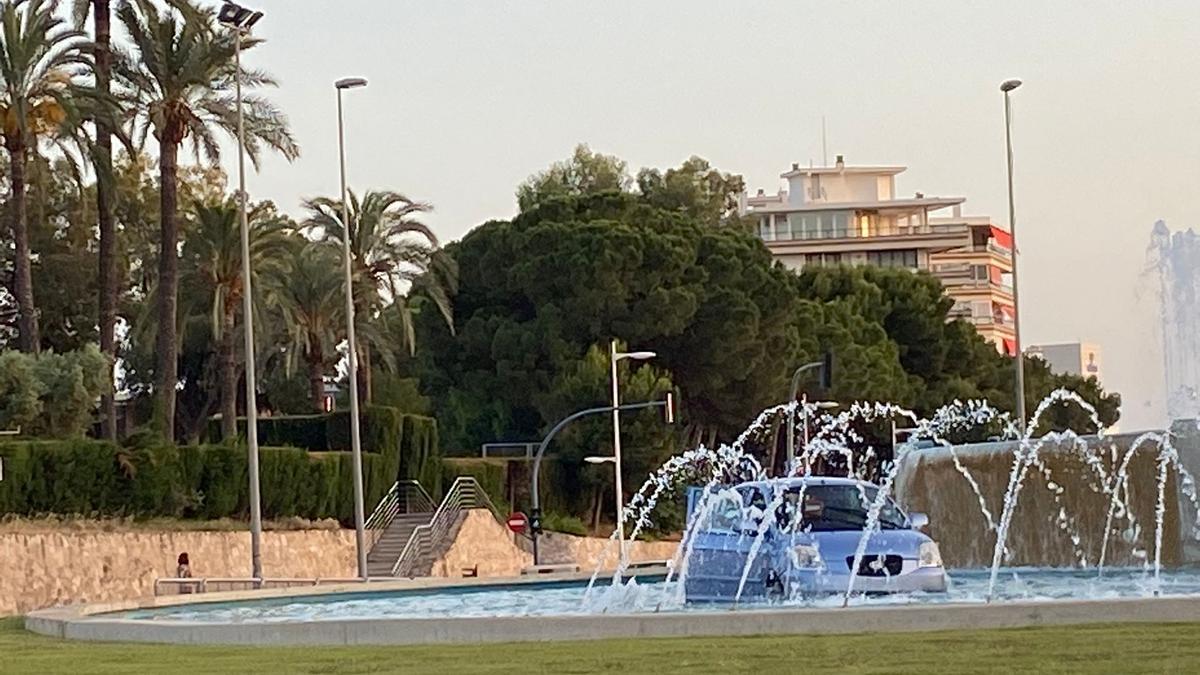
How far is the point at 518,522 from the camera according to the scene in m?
61.5

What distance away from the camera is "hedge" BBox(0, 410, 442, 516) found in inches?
1783

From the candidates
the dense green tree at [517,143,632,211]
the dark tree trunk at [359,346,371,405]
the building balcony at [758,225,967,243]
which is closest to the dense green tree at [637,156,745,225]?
the dense green tree at [517,143,632,211]

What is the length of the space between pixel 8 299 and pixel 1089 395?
55747mm

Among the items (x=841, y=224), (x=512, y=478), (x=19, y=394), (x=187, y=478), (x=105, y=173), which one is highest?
(x=841, y=224)

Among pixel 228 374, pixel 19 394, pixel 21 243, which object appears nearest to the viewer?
pixel 19 394

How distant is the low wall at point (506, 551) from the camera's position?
2335 inches

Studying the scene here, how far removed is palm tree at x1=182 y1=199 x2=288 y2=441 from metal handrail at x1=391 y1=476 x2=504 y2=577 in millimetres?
5441

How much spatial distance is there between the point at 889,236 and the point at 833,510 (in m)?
118

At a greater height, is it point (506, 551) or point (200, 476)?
point (200, 476)

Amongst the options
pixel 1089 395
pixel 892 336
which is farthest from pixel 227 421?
pixel 1089 395

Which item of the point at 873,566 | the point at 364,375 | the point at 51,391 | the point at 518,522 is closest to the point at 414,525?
the point at 518,522

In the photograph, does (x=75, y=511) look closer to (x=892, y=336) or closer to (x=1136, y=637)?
(x=1136, y=637)

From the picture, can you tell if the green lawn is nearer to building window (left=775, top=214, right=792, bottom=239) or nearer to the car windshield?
the car windshield

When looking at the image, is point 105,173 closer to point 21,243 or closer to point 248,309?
point 21,243
